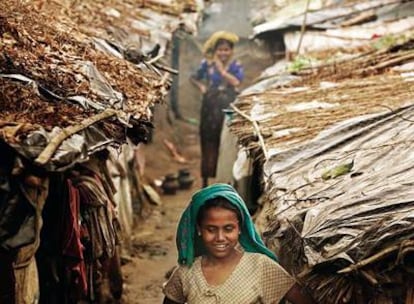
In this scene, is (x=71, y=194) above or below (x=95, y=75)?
below

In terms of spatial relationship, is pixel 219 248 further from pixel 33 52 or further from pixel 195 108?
pixel 195 108

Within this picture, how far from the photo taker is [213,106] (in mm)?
12789

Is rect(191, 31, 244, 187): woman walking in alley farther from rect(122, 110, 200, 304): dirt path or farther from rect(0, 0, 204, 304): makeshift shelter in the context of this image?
rect(0, 0, 204, 304): makeshift shelter

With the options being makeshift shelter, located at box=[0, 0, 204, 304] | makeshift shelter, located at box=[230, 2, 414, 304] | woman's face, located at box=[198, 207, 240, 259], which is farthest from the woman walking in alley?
woman's face, located at box=[198, 207, 240, 259]

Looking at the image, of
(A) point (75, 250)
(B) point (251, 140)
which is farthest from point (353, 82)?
(A) point (75, 250)

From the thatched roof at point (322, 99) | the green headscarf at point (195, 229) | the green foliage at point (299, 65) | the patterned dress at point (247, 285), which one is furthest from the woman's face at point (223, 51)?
the patterned dress at point (247, 285)

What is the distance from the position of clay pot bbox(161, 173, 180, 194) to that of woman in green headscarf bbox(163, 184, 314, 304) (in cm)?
939

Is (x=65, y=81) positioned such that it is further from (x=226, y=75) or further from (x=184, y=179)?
(x=184, y=179)

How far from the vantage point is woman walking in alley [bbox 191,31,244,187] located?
12.5 metres

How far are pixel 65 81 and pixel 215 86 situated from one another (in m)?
7.52

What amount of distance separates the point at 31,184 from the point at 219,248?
1319mm

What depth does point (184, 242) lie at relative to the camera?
5.00m

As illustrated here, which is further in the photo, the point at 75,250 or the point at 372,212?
the point at 75,250

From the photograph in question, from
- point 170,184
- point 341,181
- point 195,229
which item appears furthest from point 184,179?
point 195,229
